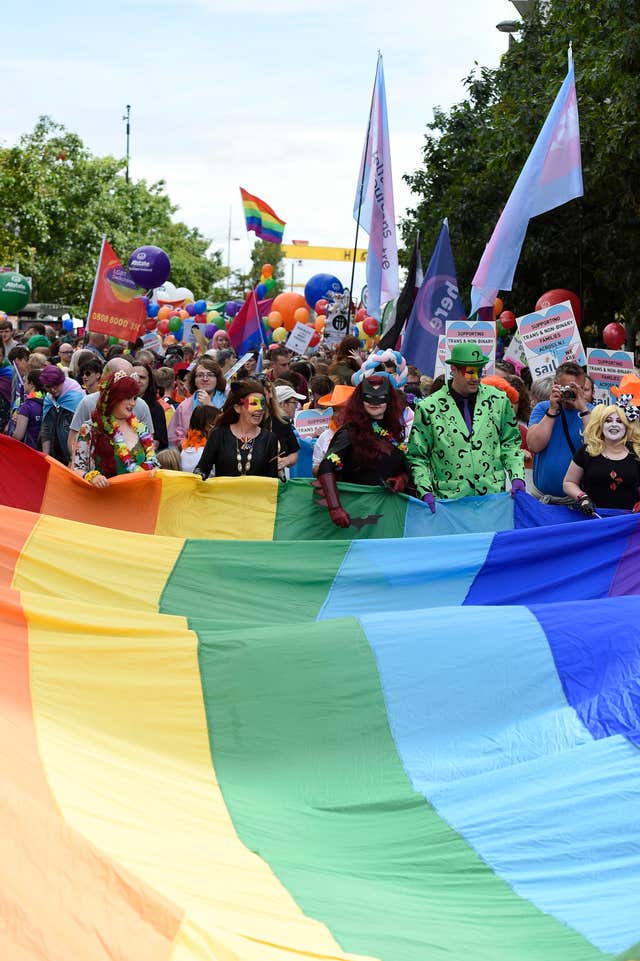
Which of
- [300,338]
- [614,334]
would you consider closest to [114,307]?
[300,338]

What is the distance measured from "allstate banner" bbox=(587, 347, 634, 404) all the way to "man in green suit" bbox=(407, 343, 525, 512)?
2.74m

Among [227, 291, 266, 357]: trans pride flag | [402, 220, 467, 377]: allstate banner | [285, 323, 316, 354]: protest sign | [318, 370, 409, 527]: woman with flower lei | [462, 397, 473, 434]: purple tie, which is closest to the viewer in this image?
[318, 370, 409, 527]: woman with flower lei

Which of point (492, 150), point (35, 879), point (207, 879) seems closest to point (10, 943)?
point (35, 879)

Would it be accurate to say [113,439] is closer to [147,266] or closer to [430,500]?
Answer: [430,500]

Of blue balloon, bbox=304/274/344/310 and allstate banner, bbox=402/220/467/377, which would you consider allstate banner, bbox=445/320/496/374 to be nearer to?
allstate banner, bbox=402/220/467/377

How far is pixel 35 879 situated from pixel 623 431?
4.84 m

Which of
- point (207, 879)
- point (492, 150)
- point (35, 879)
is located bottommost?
point (207, 879)

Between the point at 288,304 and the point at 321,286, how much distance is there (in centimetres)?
158

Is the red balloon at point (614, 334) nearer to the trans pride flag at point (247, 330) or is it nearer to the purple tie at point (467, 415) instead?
the trans pride flag at point (247, 330)

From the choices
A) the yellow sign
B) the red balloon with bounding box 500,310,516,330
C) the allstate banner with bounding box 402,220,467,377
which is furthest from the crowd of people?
the yellow sign

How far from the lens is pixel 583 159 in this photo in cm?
1795

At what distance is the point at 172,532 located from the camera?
754cm

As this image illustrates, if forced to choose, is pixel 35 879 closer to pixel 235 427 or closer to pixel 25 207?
pixel 235 427

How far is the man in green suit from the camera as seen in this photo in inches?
296
